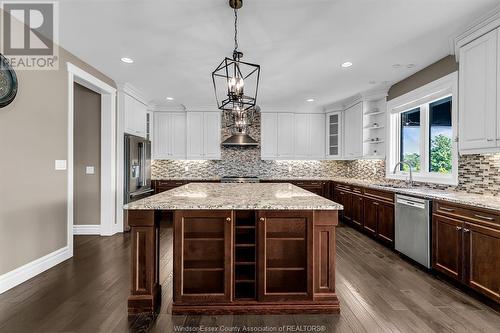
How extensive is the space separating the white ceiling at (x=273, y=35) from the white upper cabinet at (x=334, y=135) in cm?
185

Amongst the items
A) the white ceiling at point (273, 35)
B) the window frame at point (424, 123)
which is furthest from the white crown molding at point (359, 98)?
the white ceiling at point (273, 35)

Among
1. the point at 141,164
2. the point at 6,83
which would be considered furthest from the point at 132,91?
the point at 6,83

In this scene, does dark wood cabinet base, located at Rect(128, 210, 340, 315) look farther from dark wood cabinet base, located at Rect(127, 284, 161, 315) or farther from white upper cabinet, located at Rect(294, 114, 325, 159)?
white upper cabinet, located at Rect(294, 114, 325, 159)

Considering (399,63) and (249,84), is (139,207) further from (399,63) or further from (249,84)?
(399,63)

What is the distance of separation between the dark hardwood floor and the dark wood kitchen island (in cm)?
10

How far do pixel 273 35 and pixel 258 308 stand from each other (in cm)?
274

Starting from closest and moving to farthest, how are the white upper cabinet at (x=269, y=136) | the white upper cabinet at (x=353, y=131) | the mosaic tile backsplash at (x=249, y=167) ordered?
the white upper cabinet at (x=353, y=131) < the white upper cabinet at (x=269, y=136) < the mosaic tile backsplash at (x=249, y=167)

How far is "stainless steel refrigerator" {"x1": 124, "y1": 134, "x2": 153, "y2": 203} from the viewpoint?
4.67 metres

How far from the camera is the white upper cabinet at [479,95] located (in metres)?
2.50

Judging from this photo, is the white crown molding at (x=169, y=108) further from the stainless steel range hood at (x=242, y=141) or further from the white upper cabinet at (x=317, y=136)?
the white upper cabinet at (x=317, y=136)

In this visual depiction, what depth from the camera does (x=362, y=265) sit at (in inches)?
126

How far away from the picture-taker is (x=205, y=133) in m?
6.38

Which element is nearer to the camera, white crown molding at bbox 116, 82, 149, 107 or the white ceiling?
the white ceiling

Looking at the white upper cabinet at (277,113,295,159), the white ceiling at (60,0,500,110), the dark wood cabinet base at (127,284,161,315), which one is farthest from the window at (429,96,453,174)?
the dark wood cabinet base at (127,284,161,315)
